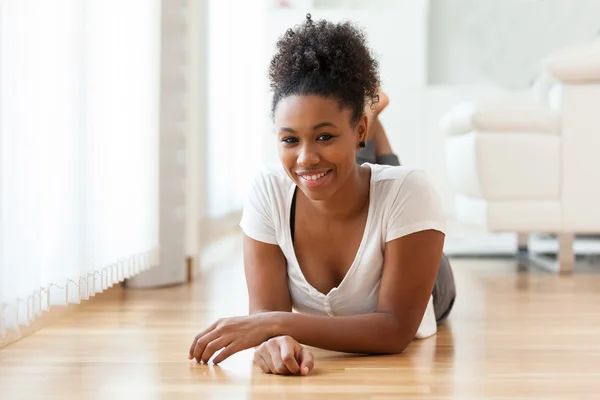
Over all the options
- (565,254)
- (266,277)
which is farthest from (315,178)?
(565,254)

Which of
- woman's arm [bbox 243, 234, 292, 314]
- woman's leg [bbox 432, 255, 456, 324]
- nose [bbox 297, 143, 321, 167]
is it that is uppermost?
nose [bbox 297, 143, 321, 167]

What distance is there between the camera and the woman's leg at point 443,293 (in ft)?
6.30

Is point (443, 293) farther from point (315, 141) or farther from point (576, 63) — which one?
point (576, 63)

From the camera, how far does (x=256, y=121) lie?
16.9 feet

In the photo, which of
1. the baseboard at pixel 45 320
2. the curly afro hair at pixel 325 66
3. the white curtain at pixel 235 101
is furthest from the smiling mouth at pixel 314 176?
the white curtain at pixel 235 101

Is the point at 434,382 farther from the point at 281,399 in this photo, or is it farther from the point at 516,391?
the point at 281,399

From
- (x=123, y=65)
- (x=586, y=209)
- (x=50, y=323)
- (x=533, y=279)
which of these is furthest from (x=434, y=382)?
(x=586, y=209)

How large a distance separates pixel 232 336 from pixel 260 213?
0.30 metres

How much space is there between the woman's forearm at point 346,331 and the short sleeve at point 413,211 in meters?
0.15

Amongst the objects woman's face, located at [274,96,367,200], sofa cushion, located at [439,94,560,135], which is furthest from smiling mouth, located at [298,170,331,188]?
sofa cushion, located at [439,94,560,135]

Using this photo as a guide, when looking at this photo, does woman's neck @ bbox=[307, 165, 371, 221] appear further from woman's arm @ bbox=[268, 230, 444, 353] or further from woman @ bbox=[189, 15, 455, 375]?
woman's arm @ bbox=[268, 230, 444, 353]

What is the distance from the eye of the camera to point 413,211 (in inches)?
60.1

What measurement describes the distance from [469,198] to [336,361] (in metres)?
1.92

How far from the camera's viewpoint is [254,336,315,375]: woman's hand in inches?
52.9
